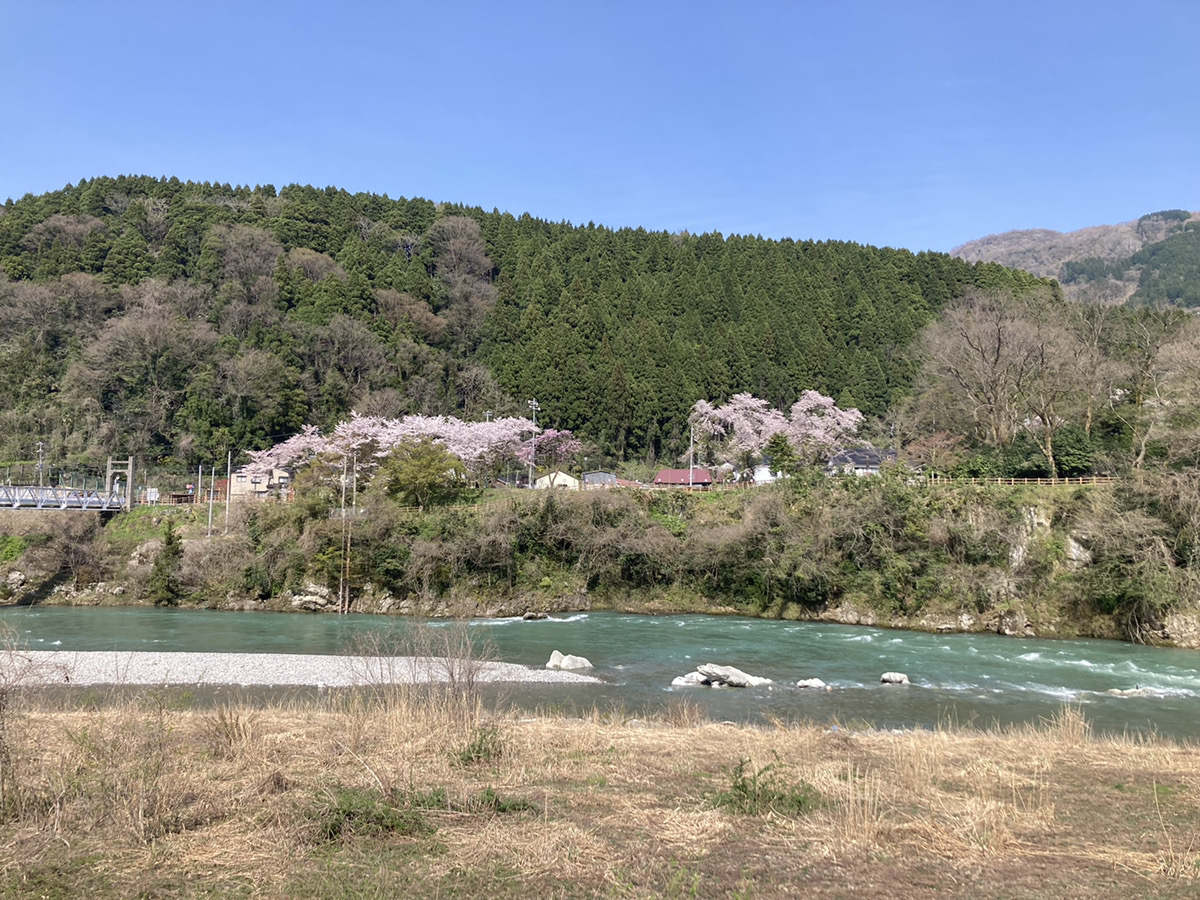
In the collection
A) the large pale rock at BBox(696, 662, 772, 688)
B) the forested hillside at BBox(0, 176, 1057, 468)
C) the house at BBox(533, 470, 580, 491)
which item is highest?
the forested hillside at BBox(0, 176, 1057, 468)

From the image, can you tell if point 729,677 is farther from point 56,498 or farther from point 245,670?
point 56,498

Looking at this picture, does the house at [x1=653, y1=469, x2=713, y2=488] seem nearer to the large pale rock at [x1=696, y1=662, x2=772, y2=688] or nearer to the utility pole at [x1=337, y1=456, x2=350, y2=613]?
the utility pole at [x1=337, y1=456, x2=350, y2=613]

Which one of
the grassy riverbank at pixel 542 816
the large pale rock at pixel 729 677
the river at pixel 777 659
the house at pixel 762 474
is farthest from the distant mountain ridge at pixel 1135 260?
the grassy riverbank at pixel 542 816

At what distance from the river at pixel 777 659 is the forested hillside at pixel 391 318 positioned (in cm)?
2179

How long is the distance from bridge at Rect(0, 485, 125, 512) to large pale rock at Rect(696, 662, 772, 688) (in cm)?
3219

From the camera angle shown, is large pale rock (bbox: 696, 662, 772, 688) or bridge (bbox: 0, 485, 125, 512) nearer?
large pale rock (bbox: 696, 662, 772, 688)

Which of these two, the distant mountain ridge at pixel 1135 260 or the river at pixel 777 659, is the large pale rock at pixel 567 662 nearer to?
the river at pixel 777 659

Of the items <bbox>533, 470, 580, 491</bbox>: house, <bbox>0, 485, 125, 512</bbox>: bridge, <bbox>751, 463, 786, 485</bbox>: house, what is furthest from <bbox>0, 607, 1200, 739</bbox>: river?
<bbox>751, 463, 786, 485</bbox>: house

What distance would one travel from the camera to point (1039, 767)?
28.6 feet

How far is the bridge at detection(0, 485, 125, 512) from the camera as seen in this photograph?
115 ft

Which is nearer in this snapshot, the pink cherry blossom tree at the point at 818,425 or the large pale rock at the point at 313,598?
the large pale rock at the point at 313,598

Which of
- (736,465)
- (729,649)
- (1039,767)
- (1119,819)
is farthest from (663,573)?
(1119,819)

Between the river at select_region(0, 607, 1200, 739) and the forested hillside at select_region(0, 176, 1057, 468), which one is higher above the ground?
the forested hillside at select_region(0, 176, 1057, 468)

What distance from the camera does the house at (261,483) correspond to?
4094 cm
